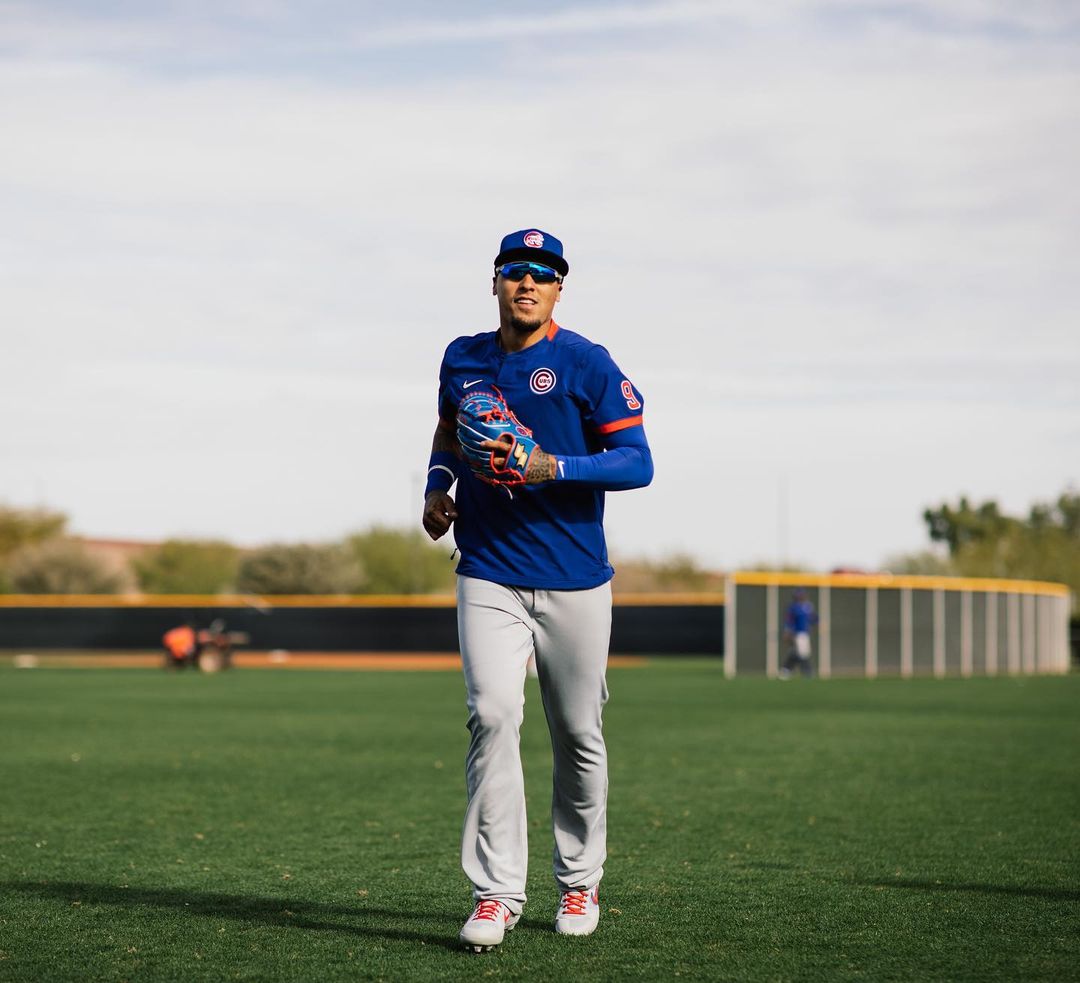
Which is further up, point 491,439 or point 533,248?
point 533,248

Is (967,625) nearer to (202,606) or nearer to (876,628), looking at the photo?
(876,628)

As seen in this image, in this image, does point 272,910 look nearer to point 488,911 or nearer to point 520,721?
point 488,911

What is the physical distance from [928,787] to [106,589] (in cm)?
6776

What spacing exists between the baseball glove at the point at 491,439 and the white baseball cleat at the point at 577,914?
56.3 inches

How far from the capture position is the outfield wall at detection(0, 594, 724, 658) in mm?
41875

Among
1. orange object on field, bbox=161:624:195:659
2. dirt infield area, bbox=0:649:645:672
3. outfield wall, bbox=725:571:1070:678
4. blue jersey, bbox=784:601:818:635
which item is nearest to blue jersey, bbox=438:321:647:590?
blue jersey, bbox=784:601:818:635

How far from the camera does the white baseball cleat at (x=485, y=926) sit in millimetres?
4680

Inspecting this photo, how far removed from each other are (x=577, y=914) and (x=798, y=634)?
25930 mm

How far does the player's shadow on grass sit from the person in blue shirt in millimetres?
25172

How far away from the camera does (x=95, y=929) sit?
513 centimetres

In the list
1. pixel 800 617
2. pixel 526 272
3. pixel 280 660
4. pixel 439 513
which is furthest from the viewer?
pixel 280 660

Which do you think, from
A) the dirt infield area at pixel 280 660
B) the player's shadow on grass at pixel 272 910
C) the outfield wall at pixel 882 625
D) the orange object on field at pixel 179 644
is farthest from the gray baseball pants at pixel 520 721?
the dirt infield area at pixel 280 660

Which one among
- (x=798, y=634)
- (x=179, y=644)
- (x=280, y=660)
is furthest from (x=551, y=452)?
(x=280, y=660)

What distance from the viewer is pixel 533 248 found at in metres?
4.93
